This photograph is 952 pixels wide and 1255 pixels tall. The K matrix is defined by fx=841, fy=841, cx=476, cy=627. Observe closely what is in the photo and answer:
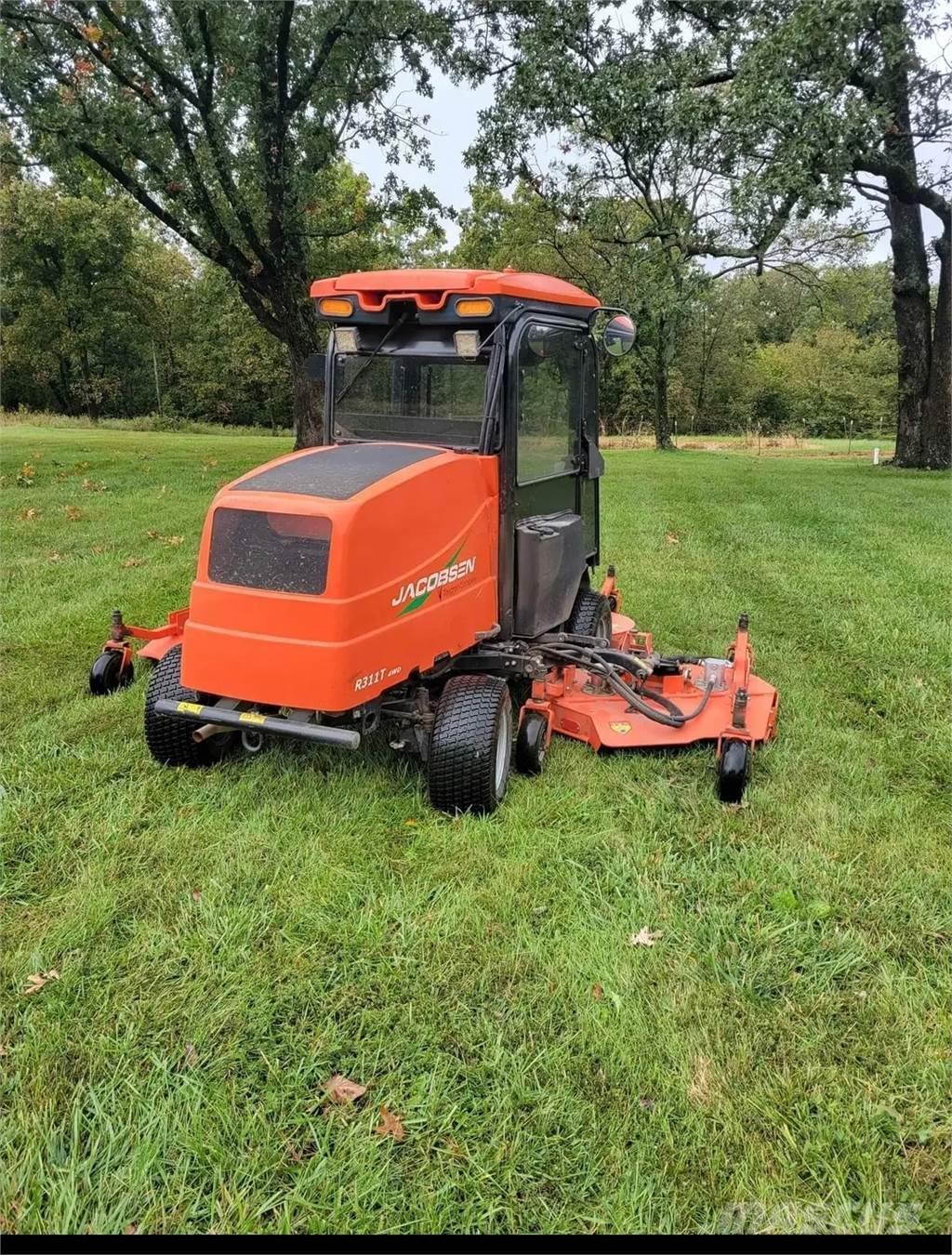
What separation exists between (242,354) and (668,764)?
34.4m

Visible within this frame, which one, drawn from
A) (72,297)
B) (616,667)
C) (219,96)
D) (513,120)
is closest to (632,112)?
(513,120)

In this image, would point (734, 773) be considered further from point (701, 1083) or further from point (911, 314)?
point (911, 314)

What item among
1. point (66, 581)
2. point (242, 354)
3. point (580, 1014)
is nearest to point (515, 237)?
point (242, 354)

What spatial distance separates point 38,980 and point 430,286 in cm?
313

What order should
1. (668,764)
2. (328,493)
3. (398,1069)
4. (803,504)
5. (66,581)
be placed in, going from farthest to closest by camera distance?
(803,504)
(66,581)
(668,764)
(328,493)
(398,1069)

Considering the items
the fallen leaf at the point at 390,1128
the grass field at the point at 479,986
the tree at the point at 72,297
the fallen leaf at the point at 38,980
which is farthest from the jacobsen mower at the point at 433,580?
the tree at the point at 72,297

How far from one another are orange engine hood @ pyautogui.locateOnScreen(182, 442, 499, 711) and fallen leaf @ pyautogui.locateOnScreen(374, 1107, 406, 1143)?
138 cm

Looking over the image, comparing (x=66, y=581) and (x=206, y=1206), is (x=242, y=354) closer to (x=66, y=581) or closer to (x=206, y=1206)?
(x=66, y=581)

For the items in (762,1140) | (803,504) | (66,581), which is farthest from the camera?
(803,504)

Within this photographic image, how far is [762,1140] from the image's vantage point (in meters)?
2.15

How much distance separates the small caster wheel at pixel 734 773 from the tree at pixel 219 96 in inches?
399

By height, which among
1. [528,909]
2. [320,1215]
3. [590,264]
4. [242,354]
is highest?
[590,264]

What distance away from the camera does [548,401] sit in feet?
14.4

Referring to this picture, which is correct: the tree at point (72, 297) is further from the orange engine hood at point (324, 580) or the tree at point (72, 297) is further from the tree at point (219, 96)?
the orange engine hood at point (324, 580)
